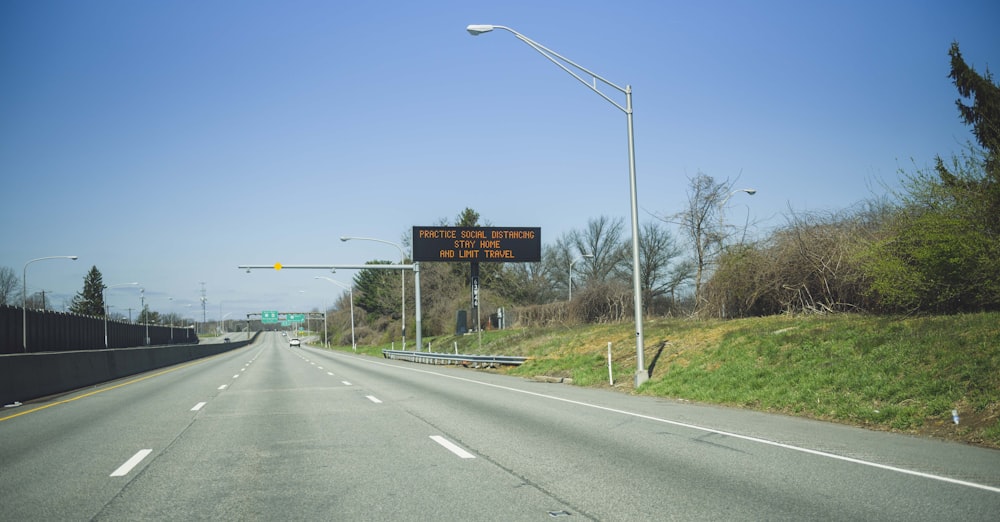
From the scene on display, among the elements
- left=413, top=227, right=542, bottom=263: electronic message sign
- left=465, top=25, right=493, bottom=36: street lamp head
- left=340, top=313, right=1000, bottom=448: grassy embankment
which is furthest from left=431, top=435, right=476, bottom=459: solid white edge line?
left=413, top=227, right=542, bottom=263: electronic message sign

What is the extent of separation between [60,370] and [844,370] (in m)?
21.9

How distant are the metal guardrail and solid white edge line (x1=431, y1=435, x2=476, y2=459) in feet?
66.0

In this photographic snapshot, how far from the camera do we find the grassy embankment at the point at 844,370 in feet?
35.7

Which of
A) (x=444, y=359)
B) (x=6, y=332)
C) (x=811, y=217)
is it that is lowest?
(x=444, y=359)

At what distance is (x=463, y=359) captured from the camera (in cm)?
3578

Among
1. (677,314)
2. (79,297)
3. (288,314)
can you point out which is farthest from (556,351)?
(79,297)

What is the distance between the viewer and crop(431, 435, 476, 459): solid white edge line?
8.65m

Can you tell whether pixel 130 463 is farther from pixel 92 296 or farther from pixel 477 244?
pixel 92 296

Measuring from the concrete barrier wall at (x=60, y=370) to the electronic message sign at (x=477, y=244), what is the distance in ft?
52.9

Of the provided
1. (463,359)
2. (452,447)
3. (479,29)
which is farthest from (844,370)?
(463,359)

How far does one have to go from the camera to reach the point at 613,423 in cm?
1180

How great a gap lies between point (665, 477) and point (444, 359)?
108 feet

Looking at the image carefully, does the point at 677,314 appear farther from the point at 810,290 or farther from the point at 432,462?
the point at 432,462

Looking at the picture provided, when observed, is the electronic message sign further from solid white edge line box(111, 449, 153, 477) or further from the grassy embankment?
solid white edge line box(111, 449, 153, 477)
